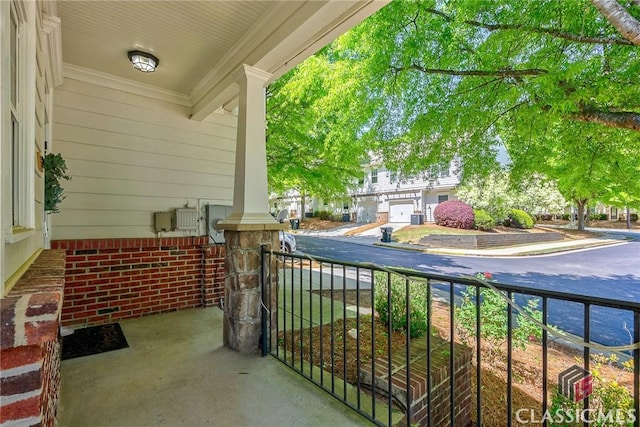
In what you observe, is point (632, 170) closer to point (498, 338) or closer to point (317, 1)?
point (498, 338)

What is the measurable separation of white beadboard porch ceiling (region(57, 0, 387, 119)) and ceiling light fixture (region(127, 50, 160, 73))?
0.05m

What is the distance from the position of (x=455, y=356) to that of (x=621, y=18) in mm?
3269

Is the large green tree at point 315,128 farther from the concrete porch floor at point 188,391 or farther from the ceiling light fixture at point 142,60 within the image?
the concrete porch floor at point 188,391

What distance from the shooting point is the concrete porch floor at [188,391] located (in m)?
1.80

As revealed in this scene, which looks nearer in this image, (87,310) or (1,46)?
(1,46)

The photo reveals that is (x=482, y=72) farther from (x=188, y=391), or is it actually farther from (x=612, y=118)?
(x=188, y=391)

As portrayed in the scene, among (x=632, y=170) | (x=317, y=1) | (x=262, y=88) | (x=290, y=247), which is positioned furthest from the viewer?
(x=290, y=247)

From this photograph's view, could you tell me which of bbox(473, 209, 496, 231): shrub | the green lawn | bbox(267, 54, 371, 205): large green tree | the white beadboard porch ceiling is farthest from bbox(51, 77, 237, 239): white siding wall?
bbox(473, 209, 496, 231): shrub

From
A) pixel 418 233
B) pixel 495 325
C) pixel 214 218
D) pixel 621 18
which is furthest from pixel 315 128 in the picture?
pixel 418 233

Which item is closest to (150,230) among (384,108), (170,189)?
(170,189)

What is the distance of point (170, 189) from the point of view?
3.71 metres

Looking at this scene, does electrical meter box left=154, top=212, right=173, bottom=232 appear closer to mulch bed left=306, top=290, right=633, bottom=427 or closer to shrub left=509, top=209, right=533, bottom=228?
mulch bed left=306, top=290, right=633, bottom=427

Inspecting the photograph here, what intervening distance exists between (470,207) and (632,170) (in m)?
9.71

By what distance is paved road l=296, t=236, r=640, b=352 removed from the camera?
4.30m
